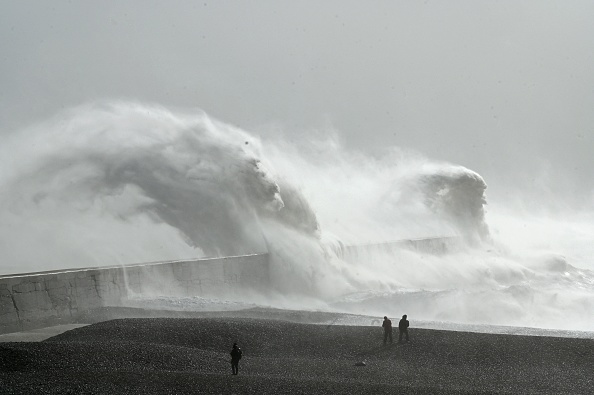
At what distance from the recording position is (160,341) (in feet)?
33.3

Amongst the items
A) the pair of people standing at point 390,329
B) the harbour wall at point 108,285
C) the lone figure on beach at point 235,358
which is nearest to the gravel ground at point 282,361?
the lone figure on beach at point 235,358

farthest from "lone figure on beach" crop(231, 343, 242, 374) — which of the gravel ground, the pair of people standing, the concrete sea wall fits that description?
the concrete sea wall

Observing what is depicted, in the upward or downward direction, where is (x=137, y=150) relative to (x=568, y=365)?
upward

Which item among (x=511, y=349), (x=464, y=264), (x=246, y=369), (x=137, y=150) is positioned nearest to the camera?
(x=246, y=369)

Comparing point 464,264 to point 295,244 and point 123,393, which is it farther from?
point 123,393

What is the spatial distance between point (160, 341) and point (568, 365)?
19.5ft

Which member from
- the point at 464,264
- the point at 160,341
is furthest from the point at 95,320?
the point at 464,264

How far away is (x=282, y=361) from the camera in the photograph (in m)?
9.38

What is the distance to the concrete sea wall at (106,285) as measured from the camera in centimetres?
1094

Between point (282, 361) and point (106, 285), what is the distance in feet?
A: 18.0

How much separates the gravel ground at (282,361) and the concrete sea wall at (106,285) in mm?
1164

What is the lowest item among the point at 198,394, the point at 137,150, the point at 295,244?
the point at 198,394

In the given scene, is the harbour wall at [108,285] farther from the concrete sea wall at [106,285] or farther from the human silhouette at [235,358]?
the human silhouette at [235,358]

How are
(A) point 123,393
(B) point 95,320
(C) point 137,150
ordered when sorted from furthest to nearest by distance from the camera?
(C) point 137,150, (B) point 95,320, (A) point 123,393
